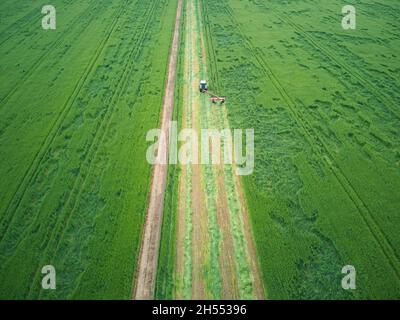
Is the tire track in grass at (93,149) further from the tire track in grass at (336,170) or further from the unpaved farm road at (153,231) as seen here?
the tire track in grass at (336,170)

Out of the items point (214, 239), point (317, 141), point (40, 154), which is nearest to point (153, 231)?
point (214, 239)

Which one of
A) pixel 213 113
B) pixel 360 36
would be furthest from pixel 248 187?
pixel 360 36

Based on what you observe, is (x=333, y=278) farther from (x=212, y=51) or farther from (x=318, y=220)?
(x=212, y=51)

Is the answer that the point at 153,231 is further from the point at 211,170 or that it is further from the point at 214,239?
the point at 211,170

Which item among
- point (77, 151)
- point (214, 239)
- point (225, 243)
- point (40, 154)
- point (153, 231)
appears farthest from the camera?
point (77, 151)

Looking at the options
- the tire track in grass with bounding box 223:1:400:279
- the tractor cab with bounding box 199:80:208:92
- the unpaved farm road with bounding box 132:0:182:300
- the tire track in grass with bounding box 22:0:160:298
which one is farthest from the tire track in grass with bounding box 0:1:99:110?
the tire track in grass with bounding box 223:1:400:279

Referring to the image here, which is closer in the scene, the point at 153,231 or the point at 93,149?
the point at 153,231
